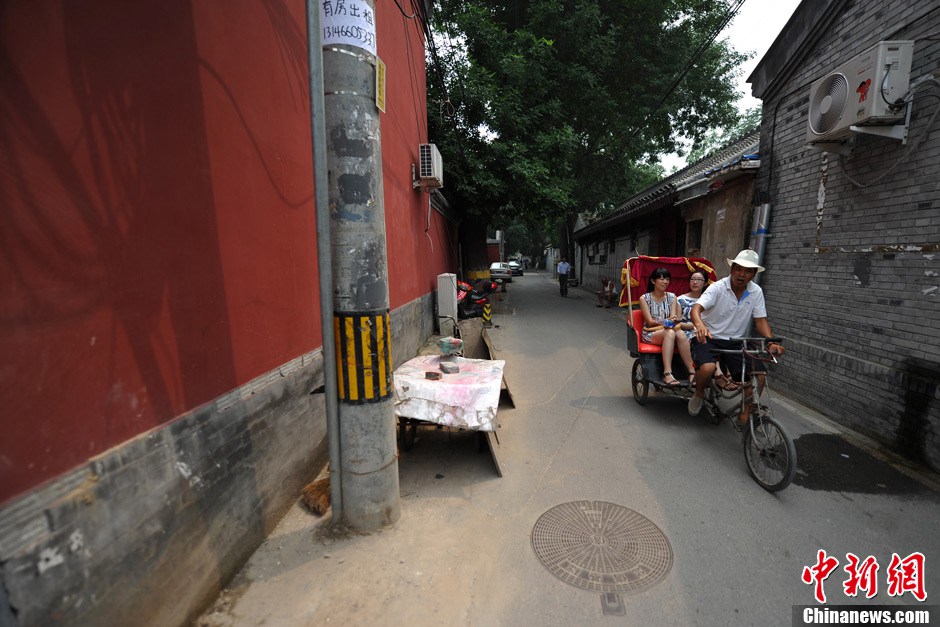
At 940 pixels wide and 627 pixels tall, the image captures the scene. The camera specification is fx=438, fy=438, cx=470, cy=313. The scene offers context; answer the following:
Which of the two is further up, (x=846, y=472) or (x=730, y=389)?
(x=730, y=389)

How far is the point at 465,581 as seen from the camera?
2580 millimetres

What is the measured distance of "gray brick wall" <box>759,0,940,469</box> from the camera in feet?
12.9

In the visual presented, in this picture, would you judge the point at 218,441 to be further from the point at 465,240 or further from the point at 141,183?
the point at 465,240

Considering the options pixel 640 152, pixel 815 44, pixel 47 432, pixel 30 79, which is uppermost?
pixel 640 152

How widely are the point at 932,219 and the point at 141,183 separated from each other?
19.4 feet

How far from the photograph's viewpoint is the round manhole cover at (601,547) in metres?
2.59

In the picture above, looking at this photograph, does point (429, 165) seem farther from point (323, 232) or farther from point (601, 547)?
point (601, 547)

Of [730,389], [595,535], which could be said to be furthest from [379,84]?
[730,389]

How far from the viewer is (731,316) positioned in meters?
4.18

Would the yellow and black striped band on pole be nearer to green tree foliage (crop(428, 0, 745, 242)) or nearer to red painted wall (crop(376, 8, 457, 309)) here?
red painted wall (crop(376, 8, 457, 309))

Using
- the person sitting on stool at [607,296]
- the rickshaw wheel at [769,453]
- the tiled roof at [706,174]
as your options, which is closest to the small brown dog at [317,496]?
the rickshaw wheel at [769,453]

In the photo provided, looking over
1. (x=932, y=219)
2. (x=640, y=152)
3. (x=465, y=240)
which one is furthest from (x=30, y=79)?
(x=640, y=152)

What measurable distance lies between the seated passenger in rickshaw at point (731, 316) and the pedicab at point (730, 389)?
0.11m

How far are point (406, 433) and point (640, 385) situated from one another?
3.07 meters
